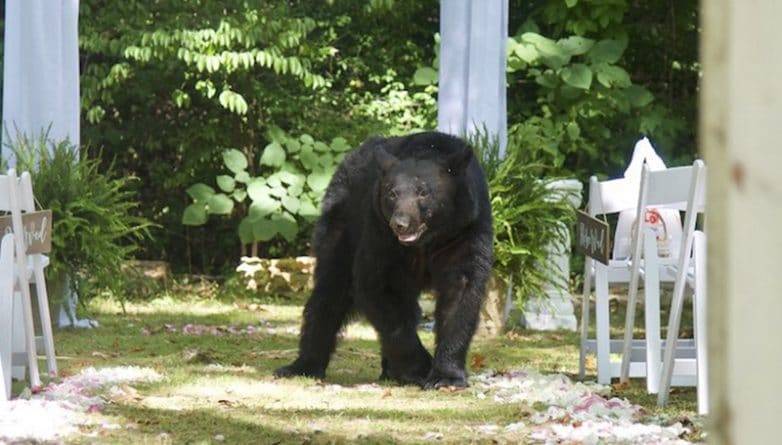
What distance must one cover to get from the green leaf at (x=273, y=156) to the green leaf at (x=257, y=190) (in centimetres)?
17

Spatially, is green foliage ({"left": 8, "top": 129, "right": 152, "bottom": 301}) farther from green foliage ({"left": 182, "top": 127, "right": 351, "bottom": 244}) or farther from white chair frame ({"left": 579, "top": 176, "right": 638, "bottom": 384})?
white chair frame ({"left": 579, "top": 176, "right": 638, "bottom": 384})

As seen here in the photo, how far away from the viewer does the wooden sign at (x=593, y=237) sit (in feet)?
17.5

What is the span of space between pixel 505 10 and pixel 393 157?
10.7 ft

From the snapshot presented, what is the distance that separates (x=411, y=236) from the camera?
17.8ft

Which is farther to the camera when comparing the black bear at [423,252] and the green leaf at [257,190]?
the green leaf at [257,190]

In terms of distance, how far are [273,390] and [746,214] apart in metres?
4.70

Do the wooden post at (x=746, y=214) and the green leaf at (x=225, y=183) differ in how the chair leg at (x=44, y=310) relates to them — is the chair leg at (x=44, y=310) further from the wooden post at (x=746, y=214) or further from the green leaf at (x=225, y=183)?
the green leaf at (x=225, y=183)

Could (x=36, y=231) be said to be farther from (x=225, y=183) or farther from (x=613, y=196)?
(x=225, y=183)

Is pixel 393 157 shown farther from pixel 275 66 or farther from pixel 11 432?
pixel 275 66

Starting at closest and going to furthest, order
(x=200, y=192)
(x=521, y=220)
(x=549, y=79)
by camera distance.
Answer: (x=521, y=220) → (x=200, y=192) → (x=549, y=79)

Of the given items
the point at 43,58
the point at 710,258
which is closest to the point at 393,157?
the point at 43,58

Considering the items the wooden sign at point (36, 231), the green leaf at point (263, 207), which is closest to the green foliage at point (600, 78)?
the green leaf at point (263, 207)

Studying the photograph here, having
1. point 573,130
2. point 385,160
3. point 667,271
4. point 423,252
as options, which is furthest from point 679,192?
point 573,130

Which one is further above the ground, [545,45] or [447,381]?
[545,45]
